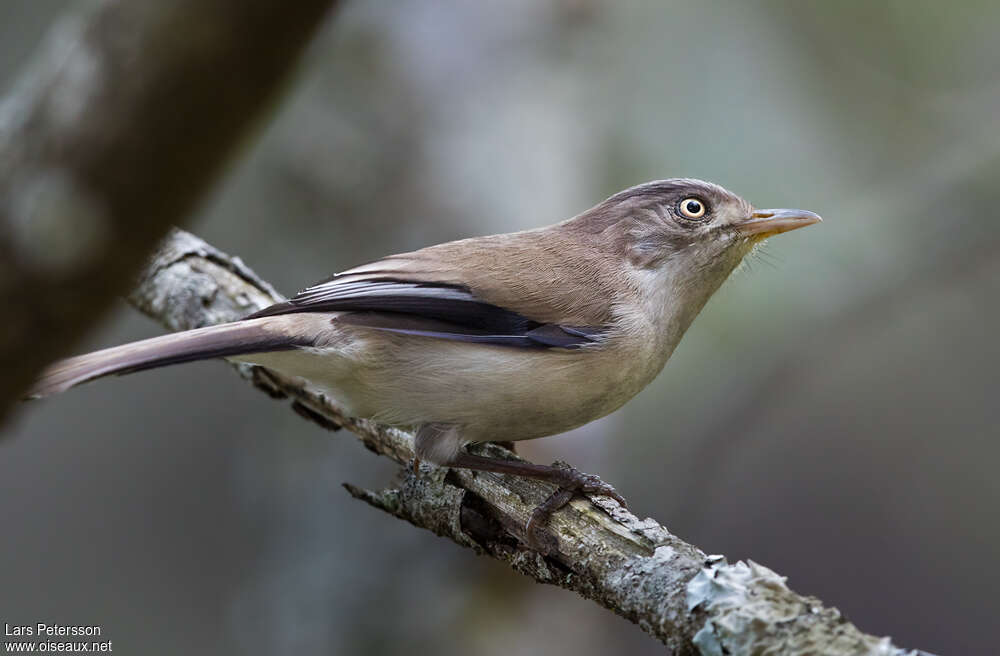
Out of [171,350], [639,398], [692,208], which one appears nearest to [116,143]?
[171,350]

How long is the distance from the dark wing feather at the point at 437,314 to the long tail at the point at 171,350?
0.79ft

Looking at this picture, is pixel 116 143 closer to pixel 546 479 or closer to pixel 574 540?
pixel 574 540

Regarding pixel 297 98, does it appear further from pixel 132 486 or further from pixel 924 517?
pixel 924 517

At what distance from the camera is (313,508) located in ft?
20.8

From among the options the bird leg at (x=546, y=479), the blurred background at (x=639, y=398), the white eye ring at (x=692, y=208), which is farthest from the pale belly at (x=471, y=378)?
the blurred background at (x=639, y=398)

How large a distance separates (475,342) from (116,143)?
2.32m

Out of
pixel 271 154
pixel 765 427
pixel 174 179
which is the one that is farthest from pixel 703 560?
pixel 271 154

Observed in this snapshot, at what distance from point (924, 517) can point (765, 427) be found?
1.50 metres

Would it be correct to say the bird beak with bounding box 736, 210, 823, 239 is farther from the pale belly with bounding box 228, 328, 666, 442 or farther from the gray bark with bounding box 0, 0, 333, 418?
the gray bark with bounding box 0, 0, 333, 418

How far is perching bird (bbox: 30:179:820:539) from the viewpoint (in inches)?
150

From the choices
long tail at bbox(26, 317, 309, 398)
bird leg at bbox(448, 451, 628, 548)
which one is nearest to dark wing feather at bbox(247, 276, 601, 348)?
long tail at bbox(26, 317, 309, 398)

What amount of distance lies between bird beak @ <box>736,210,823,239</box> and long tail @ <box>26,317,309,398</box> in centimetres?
214

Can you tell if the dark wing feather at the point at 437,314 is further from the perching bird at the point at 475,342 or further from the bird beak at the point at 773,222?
the bird beak at the point at 773,222

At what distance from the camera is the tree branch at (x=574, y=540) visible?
2.50 meters
